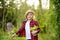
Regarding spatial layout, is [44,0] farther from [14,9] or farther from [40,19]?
[14,9]

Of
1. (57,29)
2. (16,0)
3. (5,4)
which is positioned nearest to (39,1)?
(16,0)

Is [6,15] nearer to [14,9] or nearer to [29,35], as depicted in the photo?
[14,9]

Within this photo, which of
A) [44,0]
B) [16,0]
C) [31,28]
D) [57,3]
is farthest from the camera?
[16,0]

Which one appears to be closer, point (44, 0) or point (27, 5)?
point (44, 0)

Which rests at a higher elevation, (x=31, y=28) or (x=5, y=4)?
(x=5, y=4)

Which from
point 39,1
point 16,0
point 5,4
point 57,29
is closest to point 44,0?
point 39,1

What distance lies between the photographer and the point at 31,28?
586cm

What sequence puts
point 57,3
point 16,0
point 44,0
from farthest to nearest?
point 16,0 → point 44,0 → point 57,3

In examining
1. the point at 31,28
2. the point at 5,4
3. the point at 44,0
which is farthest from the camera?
the point at 5,4

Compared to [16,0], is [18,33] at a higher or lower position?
lower

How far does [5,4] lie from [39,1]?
2.57m

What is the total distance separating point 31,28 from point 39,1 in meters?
6.54

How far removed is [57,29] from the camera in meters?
7.55

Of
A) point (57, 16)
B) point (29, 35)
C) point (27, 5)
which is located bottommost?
point (29, 35)
